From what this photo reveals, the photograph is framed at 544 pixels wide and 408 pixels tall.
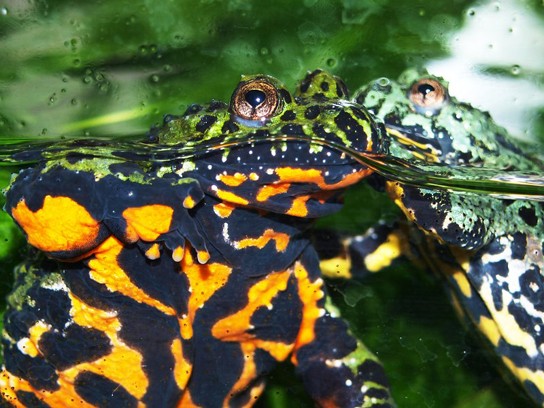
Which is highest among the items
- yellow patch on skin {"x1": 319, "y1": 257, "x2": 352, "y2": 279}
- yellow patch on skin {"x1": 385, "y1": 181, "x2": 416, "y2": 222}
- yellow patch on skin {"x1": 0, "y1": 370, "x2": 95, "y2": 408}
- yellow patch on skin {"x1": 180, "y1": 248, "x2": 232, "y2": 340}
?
yellow patch on skin {"x1": 385, "y1": 181, "x2": 416, "y2": 222}

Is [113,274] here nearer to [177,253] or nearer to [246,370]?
[177,253]

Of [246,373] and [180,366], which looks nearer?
[180,366]

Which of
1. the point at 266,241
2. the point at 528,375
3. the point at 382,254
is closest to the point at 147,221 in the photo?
the point at 266,241

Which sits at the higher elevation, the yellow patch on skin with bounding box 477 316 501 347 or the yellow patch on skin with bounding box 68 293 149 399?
the yellow patch on skin with bounding box 68 293 149 399

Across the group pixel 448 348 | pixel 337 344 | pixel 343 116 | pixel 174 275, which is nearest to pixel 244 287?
pixel 174 275

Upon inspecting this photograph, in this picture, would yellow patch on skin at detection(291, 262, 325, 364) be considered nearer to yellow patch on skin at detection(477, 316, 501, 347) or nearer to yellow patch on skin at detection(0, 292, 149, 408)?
yellow patch on skin at detection(0, 292, 149, 408)

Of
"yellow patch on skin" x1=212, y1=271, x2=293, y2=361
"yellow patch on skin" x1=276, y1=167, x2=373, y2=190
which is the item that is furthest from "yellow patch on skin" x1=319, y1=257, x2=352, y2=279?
"yellow patch on skin" x1=276, y1=167, x2=373, y2=190

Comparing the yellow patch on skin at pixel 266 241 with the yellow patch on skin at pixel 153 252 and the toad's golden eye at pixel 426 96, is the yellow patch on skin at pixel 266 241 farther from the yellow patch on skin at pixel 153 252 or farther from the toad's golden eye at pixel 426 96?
the toad's golden eye at pixel 426 96
